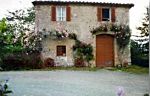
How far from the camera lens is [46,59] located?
27.4m

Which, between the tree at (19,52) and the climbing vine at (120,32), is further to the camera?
the climbing vine at (120,32)

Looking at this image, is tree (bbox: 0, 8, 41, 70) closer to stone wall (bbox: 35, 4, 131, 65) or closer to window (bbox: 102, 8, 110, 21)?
stone wall (bbox: 35, 4, 131, 65)

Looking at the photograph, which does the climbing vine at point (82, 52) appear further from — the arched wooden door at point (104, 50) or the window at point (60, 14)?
the window at point (60, 14)

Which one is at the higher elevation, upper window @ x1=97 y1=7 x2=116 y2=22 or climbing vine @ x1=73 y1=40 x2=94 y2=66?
upper window @ x1=97 y1=7 x2=116 y2=22

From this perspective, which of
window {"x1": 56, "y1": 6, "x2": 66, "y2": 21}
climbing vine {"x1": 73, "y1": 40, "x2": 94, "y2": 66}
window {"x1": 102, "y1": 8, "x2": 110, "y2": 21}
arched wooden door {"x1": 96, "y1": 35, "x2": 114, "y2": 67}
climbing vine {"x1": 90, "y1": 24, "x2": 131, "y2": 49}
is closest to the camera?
climbing vine {"x1": 73, "y1": 40, "x2": 94, "y2": 66}

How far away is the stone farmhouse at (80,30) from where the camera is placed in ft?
90.6

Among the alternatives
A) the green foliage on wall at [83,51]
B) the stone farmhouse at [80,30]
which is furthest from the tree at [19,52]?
the green foliage on wall at [83,51]

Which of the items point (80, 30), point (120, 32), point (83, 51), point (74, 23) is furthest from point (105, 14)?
point (83, 51)

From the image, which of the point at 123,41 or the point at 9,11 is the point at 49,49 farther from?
the point at 9,11

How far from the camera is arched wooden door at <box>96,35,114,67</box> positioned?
28.3 meters

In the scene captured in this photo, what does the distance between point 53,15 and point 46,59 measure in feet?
10.7

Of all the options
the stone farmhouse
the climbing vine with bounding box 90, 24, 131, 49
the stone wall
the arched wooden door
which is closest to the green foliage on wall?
the stone farmhouse

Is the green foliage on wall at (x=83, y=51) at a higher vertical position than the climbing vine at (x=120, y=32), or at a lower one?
lower

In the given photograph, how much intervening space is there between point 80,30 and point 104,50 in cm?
236
